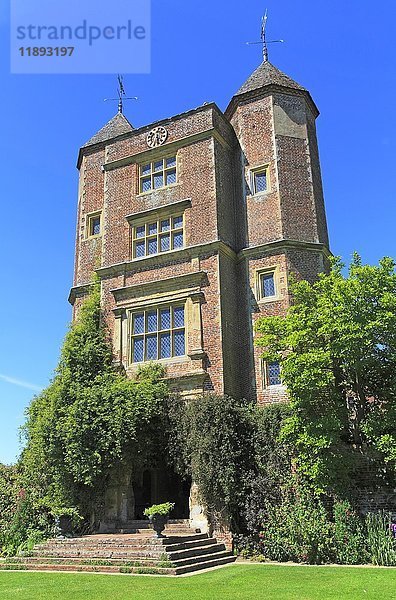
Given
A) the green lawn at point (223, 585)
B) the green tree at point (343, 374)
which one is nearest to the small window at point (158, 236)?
the green tree at point (343, 374)

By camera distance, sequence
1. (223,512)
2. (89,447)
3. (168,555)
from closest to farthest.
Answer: (168,555) < (223,512) < (89,447)

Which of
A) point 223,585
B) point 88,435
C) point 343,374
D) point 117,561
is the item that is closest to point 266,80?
point 343,374

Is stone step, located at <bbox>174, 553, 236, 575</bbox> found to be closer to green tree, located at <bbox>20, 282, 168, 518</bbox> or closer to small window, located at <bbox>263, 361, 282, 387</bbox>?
green tree, located at <bbox>20, 282, 168, 518</bbox>

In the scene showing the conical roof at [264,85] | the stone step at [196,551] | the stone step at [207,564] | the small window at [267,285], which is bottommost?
the stone step at [207,564]

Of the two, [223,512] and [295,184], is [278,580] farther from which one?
[295,184]

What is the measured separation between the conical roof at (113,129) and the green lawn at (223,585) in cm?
1926

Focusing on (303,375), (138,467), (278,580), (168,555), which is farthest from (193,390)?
(278,580)

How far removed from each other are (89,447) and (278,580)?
→ 7934 mm

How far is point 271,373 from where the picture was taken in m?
17.3

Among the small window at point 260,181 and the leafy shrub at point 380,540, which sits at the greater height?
the small window at point 260,181

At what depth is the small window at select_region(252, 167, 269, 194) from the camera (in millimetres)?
19797

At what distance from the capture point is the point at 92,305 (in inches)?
790

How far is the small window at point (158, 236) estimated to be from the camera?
64.6 feet

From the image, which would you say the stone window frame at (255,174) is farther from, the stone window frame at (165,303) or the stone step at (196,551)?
the stone step at (196,551)
